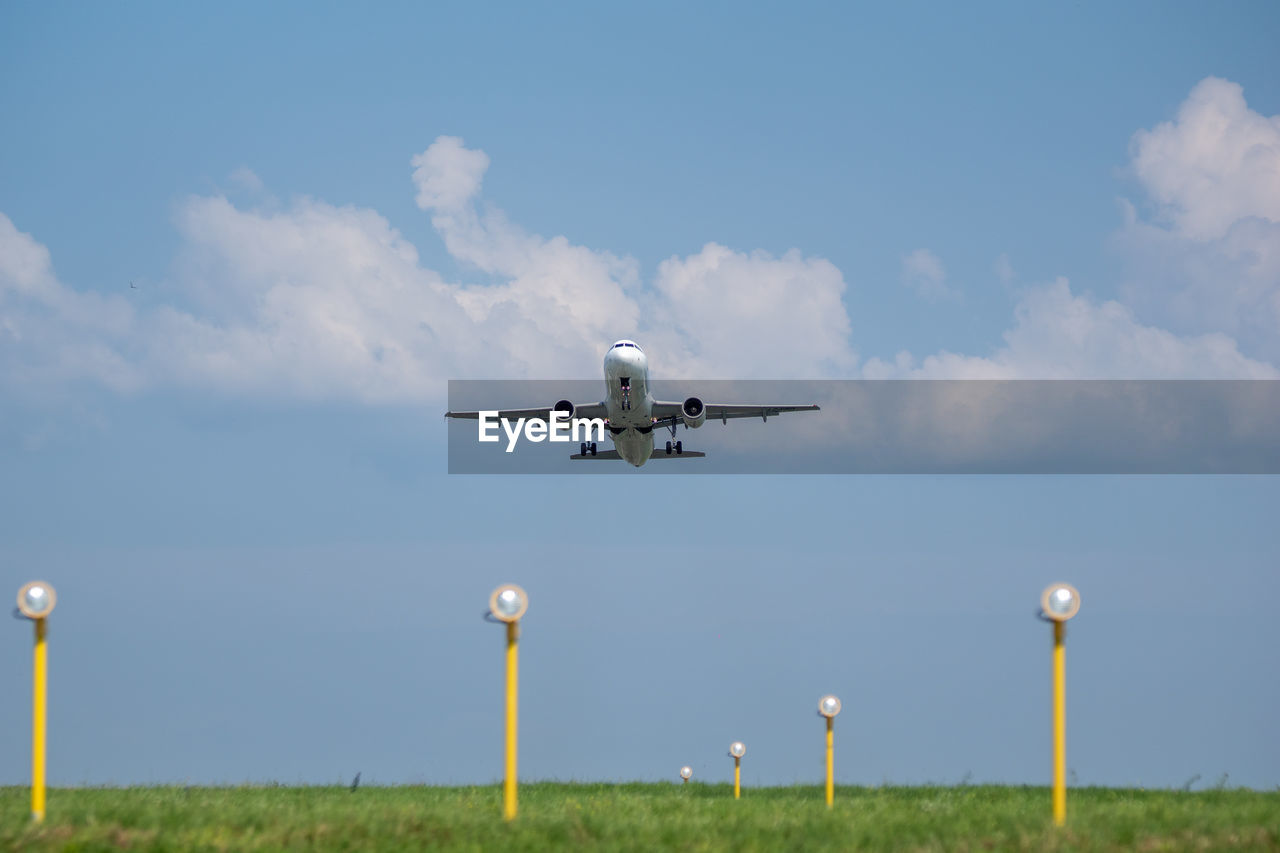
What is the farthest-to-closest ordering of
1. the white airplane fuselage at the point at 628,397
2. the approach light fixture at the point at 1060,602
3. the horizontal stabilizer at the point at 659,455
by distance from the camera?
the horizontal stabilizer at the point at 659,455
the white airplane fuselage at the point at 628,397
the approach light fixture at the point at 1060,602

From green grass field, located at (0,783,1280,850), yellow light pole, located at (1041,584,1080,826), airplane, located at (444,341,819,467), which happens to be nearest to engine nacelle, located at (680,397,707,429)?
airplane, located at (444,341,819,467)

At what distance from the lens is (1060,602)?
1443 centimetres

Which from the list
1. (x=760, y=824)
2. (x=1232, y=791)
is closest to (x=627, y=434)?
(x=1232, y=791)

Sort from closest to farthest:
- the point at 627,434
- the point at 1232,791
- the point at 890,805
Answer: the point at 890,805, the point at 1232,791, the point at 627,434

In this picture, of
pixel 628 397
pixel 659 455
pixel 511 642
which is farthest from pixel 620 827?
pixel 659 455

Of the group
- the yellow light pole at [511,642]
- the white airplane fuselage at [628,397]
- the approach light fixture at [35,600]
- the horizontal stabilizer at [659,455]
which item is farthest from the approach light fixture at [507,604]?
the horizontal stabilizer at [659,455]

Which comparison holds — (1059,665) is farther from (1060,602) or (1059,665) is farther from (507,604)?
(507,604)

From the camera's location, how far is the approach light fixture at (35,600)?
14898mm

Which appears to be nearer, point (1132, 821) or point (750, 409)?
point (1132, 821)

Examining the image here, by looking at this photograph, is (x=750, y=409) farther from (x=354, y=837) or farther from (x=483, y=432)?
(x=354, y=837)

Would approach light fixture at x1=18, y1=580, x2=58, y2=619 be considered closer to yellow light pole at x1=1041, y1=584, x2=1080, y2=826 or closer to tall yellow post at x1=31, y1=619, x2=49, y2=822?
tall yellow post at x1=31, y1=619, x2=49, y2=822

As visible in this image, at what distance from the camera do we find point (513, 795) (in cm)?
1581

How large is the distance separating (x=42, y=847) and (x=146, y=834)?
1.13 m

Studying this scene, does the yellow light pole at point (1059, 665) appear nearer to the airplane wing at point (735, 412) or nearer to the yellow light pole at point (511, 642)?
the yellow light pole at point (511, 642)
